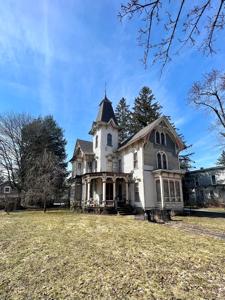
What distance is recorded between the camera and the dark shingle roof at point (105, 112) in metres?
24.7

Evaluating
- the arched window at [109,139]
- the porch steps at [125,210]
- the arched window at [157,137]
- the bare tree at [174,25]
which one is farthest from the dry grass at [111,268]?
the arched window at [109,139]

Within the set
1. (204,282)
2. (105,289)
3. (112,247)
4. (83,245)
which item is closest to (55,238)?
(83,245)

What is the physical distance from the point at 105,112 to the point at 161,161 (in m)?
9.91

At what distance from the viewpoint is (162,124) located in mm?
22656

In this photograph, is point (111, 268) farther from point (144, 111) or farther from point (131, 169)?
point (144, 111)

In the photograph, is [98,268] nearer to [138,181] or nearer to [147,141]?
[138,181]

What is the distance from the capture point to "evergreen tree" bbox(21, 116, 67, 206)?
2953 centimetres

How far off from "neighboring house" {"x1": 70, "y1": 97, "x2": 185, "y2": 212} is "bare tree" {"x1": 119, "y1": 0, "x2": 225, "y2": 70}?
619 inches

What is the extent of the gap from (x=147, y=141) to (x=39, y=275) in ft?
57.1

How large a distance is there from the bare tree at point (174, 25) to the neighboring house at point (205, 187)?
104 ft

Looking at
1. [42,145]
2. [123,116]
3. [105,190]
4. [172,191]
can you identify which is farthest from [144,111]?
[105,190]

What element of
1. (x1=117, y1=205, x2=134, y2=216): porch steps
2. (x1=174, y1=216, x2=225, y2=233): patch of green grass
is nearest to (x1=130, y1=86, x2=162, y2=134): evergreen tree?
(x1=117, y1=205, x2=134, y2=216): porch steps

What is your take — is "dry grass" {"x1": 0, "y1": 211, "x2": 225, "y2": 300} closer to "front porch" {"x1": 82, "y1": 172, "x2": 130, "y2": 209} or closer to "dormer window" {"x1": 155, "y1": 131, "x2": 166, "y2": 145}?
"front porch" {"x1": 82, "y1": 172, "x2": 130, "y2": 209}

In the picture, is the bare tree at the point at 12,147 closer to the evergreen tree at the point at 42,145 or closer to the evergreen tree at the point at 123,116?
the evergreen tree at the point at 42,145
